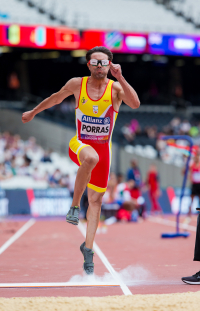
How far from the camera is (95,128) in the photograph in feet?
16.3

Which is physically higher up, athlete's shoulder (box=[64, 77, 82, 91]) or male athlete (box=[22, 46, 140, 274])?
athlete's shoulder (box=[64, 77, 82, 91])

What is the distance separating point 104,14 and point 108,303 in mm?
26929

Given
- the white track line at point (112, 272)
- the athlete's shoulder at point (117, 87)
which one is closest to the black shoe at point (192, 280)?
the white track line at point (112, 272)

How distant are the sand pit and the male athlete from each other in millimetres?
1257

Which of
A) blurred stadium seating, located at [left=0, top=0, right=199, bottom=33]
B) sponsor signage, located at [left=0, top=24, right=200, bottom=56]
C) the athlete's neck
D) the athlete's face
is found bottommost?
the athlete's neck

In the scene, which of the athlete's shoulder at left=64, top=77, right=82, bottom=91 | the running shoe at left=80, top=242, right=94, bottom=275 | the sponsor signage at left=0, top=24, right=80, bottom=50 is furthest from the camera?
the sponsor signage at left=0, top=24, right=80, bottom=50

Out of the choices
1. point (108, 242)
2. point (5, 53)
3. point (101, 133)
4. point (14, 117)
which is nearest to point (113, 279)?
point (101, 133)

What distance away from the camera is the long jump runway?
4.22 metres

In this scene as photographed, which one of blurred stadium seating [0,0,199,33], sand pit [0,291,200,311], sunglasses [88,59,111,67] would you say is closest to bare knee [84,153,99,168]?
sunglasses [88,59,111,67]

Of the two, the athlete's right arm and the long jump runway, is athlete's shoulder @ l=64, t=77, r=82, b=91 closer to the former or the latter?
the athlete's right arm

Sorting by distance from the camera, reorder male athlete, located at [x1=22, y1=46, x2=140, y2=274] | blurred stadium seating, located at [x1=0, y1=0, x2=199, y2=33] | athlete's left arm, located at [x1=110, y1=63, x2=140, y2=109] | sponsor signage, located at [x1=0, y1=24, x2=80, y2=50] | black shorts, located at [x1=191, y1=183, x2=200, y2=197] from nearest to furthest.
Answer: athlete's left arm, located at [x1=110, y1=63, x2=140, y2=109]
male athlete, located at [x1=22, y1=46, x2=140, y2=274]
black shorts, located at [x1=191, y1=183, x2=200, y2=197]
sponsor signage, located at [x1=0, y1=24, x2=80, y2=50]
blurred stadium seating, located at [x1=0, y1=0, x2=199, y2=33]

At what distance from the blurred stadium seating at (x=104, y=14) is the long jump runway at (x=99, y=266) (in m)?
18.0

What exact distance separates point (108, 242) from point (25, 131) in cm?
1683

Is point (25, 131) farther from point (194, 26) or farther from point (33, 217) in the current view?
point (194, 26)
